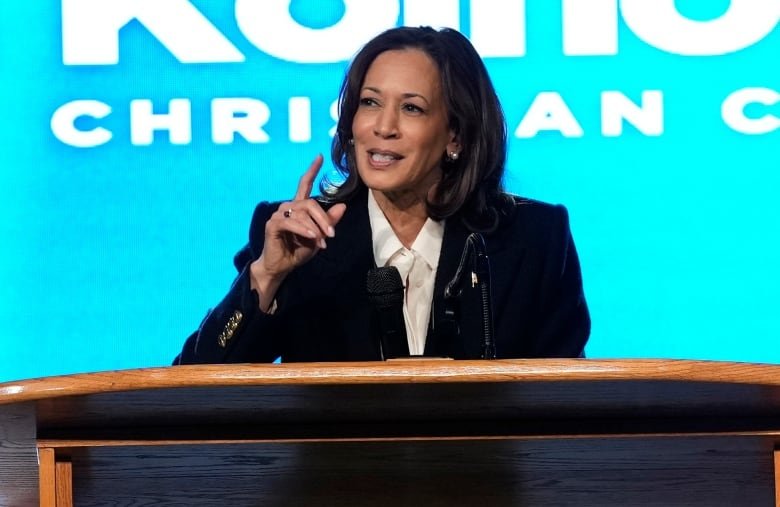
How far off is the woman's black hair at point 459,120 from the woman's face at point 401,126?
2cm

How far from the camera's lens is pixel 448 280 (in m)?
2.21

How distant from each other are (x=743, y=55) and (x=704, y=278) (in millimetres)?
551

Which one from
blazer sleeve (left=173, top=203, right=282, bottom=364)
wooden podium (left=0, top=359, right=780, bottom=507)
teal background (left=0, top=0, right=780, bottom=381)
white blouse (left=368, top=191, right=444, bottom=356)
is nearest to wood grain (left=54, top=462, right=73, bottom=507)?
wooden podium (left=0, top=359, right=780, bottom=507)

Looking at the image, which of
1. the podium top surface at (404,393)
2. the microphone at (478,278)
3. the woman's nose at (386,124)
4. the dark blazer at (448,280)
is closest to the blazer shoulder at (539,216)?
the dark blazer at (448,280)

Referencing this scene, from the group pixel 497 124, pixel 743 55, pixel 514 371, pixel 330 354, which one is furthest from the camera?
pixel 743 55

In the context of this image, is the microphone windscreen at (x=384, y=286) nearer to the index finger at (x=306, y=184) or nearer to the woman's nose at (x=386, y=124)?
the index finger at (x=306, y=184)

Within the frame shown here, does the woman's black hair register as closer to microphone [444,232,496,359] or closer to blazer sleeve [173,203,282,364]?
blazer sleeve [173,203,282,364]

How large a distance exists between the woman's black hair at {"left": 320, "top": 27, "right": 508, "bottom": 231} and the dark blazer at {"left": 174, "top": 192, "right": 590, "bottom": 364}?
5cm

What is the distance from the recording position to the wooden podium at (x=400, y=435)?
941 mm

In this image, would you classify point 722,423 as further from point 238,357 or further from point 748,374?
point 238,357

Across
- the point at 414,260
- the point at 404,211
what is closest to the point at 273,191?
the point at 404,211

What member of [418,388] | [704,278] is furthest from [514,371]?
[704,278]

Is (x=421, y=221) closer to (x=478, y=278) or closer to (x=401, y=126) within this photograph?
(x=401, y=126)

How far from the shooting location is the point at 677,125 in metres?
3.08
